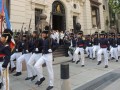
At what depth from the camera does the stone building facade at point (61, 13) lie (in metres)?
19.0

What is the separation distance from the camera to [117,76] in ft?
36.7

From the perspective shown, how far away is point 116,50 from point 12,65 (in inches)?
332

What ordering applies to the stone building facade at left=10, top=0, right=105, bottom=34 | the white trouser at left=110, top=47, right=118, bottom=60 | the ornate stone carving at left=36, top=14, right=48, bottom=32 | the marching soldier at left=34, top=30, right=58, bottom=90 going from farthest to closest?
the stone building facade at left=10, top=0, right=105, bottom=34 < the white trouser at left=110, top=47, right=118, bottom=60 < the ornate stone carving at left=36, top=14, right=48, bottom=32 < the marching soldier at left=34, top=30, right=58, bottom=90

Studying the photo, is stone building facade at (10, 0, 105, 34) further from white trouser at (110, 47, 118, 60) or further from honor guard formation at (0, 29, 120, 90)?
white trouser at (110, 47, 118, 60)

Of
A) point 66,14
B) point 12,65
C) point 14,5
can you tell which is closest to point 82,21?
point 66,14

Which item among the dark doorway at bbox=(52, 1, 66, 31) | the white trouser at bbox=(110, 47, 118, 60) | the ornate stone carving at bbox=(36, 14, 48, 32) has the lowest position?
the white trouser at bbox=(110, 47, 118, 60)

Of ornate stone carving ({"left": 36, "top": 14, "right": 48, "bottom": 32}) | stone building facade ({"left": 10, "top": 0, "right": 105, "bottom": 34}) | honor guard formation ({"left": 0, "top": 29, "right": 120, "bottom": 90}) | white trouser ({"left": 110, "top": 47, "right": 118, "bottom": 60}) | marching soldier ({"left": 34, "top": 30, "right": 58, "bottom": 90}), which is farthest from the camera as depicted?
stone building facade ({"left": 10, "top": 0, "right": 105, "bottom": 34})

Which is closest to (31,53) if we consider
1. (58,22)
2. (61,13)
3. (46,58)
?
(46,58)

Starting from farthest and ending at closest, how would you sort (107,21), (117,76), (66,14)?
(107,21)
(66,14)
(117,76)

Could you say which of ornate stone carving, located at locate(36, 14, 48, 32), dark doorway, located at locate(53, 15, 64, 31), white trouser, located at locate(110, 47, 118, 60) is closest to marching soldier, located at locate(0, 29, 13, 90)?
ornate stone carving, located at locate(36, 14, 48, 32)

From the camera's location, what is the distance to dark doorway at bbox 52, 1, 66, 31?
79.3ft

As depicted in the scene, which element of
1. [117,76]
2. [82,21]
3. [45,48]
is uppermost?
[82,21]

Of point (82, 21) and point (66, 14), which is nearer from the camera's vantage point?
point (66, 14)

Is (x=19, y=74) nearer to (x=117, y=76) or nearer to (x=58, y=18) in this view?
(x=117, y=76)
